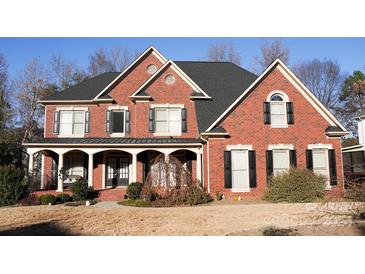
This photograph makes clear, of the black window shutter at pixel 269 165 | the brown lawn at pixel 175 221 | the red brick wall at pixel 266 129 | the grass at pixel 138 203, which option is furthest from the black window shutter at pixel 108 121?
the black window shutter at pixel 269 165

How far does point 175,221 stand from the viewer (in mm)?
10625

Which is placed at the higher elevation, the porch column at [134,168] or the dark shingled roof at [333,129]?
the dark shingled roof at [333,129]

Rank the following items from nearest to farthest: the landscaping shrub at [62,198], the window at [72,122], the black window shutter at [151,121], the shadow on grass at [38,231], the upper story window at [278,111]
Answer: the shadow on grass at [38,231], the landscaping shrub at [62,198], the upper story window at [278,111], the black window shutter at [151,121], the window at [72,122]

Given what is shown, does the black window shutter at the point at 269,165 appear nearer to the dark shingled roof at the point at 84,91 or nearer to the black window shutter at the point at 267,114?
the black window shutter at the point at 267,114

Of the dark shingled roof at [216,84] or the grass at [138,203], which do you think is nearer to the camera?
the grass at [138,203]

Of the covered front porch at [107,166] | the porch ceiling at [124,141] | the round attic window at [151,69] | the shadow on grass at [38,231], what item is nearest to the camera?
the shadow on grass at [38,231]

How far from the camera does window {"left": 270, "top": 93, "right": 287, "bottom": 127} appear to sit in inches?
704

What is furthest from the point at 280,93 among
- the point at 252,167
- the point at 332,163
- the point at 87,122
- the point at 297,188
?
the point at 87,122

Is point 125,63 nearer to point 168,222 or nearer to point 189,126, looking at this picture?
point 189,126

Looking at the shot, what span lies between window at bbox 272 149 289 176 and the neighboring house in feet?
0.19

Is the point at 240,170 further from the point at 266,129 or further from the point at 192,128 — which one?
the point at 192,128

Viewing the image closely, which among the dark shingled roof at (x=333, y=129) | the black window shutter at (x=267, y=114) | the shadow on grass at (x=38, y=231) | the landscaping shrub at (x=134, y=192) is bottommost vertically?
the shadow on grass at (x=38, y=231)

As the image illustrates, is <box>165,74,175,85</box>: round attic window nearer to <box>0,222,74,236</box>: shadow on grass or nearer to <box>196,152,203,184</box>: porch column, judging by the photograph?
<box>196,152,203,184</box>: porch column

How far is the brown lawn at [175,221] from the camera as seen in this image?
9055 mm
